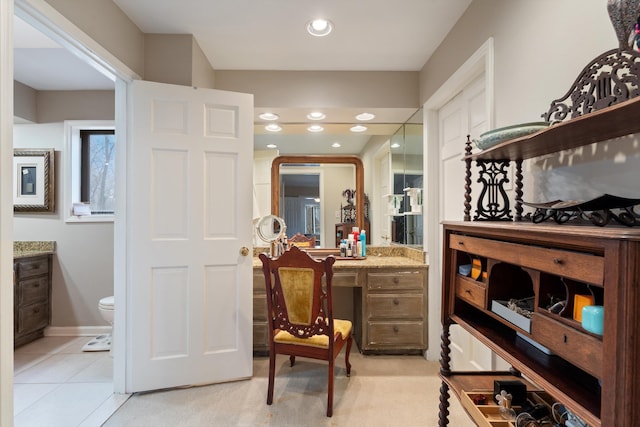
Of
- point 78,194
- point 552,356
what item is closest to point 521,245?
point 552,356

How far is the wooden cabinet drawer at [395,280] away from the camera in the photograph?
280 cm

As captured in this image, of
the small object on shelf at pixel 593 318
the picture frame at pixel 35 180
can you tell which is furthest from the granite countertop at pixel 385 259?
the picture frame at pixel 35 180

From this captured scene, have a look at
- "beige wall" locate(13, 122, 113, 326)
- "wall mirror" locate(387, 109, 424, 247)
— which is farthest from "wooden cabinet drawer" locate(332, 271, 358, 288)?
"beige wall" locate(13, 122, 113, 326)

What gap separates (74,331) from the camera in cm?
330

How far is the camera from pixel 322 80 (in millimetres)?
2873

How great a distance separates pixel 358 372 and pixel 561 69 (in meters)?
2.29

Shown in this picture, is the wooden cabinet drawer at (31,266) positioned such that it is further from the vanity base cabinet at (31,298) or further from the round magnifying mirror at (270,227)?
the round magnifying mirror at (270,227)

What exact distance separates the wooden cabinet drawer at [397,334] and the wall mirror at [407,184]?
72cm

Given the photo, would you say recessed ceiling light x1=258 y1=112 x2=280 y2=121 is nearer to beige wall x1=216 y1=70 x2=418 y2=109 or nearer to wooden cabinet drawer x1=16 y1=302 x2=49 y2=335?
beige wall x1=216 y1=70 x2=418 y2=109

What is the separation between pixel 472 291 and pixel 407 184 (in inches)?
78.0

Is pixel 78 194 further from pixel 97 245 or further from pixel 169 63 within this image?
pixel 169 63

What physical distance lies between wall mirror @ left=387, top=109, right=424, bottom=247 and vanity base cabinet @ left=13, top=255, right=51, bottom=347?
339cm

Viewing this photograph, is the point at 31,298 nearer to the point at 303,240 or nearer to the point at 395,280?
the point at 303,240

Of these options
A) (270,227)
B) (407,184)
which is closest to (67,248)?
(270,227)
